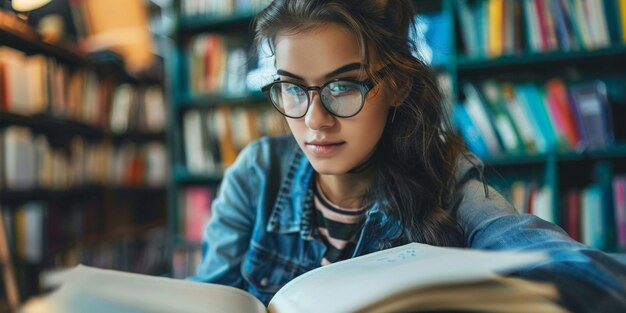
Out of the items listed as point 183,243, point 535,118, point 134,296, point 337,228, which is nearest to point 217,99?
point 183,243

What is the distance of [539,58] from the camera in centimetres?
177

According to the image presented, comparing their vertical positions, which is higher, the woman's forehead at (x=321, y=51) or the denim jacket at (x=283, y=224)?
the woman's forehead at (x=321, y=51)

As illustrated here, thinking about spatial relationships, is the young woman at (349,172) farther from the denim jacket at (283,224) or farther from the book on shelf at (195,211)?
the book on shelf at (195,211)

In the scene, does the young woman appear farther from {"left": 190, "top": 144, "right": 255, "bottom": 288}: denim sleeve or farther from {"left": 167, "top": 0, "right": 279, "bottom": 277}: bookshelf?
{"left": 167, "top": 0, "right": 279, "bottom": 277}: bookshelf

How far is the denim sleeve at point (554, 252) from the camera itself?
1.31ft

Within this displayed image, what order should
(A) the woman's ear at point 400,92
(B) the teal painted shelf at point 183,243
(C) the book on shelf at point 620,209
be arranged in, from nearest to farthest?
(A) the woman's ear at point 400,92, (C) the book on shelf at point 620,209, (B) the teal painted shelf at point 183,243

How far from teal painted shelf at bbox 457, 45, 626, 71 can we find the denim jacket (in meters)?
1.16

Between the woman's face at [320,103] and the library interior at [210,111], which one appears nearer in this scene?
the woman's face at [320,103]

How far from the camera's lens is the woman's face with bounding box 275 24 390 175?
0.66 m

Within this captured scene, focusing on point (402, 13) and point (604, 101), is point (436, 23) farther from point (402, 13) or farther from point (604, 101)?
point (402, 13)

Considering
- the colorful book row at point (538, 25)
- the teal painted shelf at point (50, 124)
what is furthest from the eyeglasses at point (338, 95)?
the teal painted shelf at point (50, 124)

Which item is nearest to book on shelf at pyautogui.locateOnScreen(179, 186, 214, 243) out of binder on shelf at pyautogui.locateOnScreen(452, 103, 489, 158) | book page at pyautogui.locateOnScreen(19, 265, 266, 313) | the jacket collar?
binder on shelf at pyautogui.locateOnScreen(452, 103, 489, 158)

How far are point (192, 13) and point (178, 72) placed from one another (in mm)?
299

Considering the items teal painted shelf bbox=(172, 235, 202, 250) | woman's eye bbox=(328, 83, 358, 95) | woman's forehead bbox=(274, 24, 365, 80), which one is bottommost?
teal painted shelf bbox=(172, 235, 202, 250)
